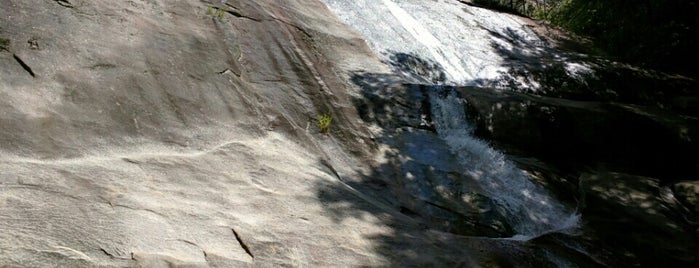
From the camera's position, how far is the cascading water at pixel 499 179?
7570mm

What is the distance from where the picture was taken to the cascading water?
7570mm

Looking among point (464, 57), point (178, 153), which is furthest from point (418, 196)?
point (464, 57)

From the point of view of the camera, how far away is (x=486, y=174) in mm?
8461

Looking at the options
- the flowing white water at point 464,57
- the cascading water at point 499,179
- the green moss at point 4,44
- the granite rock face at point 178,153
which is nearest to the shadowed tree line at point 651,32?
the flowing white water at point 464,57

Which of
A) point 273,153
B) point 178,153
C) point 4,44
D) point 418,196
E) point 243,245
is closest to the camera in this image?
point 243,245

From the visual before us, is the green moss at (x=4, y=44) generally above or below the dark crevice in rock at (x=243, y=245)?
above

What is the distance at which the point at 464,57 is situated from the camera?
13.2m

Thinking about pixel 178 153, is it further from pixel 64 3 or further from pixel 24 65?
pixel 64 3

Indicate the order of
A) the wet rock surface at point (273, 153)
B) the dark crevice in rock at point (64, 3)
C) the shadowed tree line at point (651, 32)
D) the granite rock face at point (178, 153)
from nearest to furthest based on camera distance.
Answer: the granite rock face at point (178, 153) < the wet rock surface at point (273, 153) < the dark crevice in rock at point (64, 3) < the shadowed tree line at point (651, 32)

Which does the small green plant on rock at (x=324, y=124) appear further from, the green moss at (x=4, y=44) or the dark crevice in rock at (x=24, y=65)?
the green moss at (x=4, y=44)

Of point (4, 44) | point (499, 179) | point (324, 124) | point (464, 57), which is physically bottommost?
point (499, 179)

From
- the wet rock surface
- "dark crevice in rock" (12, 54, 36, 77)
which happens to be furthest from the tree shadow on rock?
"dark crevice in rock" (12, 54, 36, 77)

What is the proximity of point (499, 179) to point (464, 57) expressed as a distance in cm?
544

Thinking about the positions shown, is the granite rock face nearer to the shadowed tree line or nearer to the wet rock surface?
the wet rock surface
